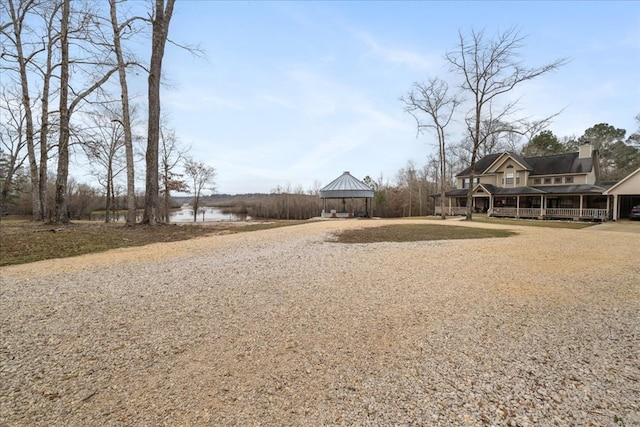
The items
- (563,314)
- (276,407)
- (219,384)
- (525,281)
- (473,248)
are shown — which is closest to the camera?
(276,407)

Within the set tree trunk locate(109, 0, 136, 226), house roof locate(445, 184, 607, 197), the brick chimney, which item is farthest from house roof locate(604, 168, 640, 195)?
tree trunk locate(109, 0, 136, 226)

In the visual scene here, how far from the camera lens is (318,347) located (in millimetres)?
3053

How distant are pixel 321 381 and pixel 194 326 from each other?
1.86 meters

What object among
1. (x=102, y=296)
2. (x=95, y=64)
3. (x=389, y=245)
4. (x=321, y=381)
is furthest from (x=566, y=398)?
(x=95, y=64)

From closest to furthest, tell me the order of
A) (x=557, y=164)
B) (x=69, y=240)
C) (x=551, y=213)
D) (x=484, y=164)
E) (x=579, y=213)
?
(x=69, y=240) → (x=579, y=213) → (x=551, y=213) → (x=557, y=164) → (x=484, y=164)

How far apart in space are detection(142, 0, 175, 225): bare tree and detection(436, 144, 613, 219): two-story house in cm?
2056

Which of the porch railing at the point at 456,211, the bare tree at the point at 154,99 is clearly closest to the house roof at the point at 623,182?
the porch railing at the point at 456,211

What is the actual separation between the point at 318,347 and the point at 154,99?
12.8 metres

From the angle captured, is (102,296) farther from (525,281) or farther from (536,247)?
(536,247)

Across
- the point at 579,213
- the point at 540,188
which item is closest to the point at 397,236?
the point at 579,213

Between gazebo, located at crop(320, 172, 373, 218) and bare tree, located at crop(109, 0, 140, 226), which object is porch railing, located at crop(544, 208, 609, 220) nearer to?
gazebo, located at crop(320, 172, 373, 218)

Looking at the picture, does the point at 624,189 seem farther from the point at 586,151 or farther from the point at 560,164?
the point at 560,164

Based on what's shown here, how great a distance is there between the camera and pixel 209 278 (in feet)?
18.2

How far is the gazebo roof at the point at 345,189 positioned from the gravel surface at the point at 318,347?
15.6 metres
